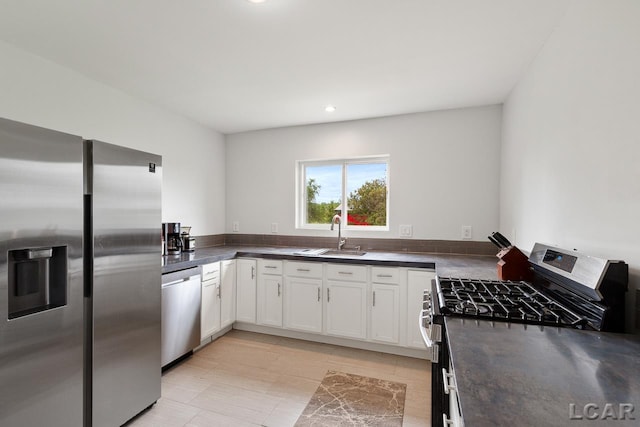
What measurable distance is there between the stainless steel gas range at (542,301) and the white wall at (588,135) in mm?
86

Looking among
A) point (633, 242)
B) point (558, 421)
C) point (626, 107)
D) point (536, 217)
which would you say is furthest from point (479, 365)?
point (536, 217)

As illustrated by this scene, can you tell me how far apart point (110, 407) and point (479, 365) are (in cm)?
196

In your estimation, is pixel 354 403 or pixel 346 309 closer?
pixel 354 403

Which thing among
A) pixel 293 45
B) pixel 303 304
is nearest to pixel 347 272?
pixel 303 304

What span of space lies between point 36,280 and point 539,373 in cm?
200

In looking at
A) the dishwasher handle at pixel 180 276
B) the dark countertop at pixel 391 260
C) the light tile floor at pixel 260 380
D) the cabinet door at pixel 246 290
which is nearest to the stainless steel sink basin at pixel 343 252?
the dark countertop at pixel 391 260

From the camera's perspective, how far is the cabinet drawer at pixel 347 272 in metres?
2.75

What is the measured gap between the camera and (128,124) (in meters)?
2.68

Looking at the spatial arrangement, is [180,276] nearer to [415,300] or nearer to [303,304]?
[303,304]

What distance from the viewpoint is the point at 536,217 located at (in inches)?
77.3

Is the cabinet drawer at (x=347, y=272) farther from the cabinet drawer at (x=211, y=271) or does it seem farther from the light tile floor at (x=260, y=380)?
the cabinet drawer at (x=211, y=271)

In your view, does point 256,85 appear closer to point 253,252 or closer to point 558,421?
point 253,252

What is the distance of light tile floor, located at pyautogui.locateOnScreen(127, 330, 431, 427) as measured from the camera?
74.6 inches

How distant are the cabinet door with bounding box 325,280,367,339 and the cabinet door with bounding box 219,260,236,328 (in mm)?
1005
